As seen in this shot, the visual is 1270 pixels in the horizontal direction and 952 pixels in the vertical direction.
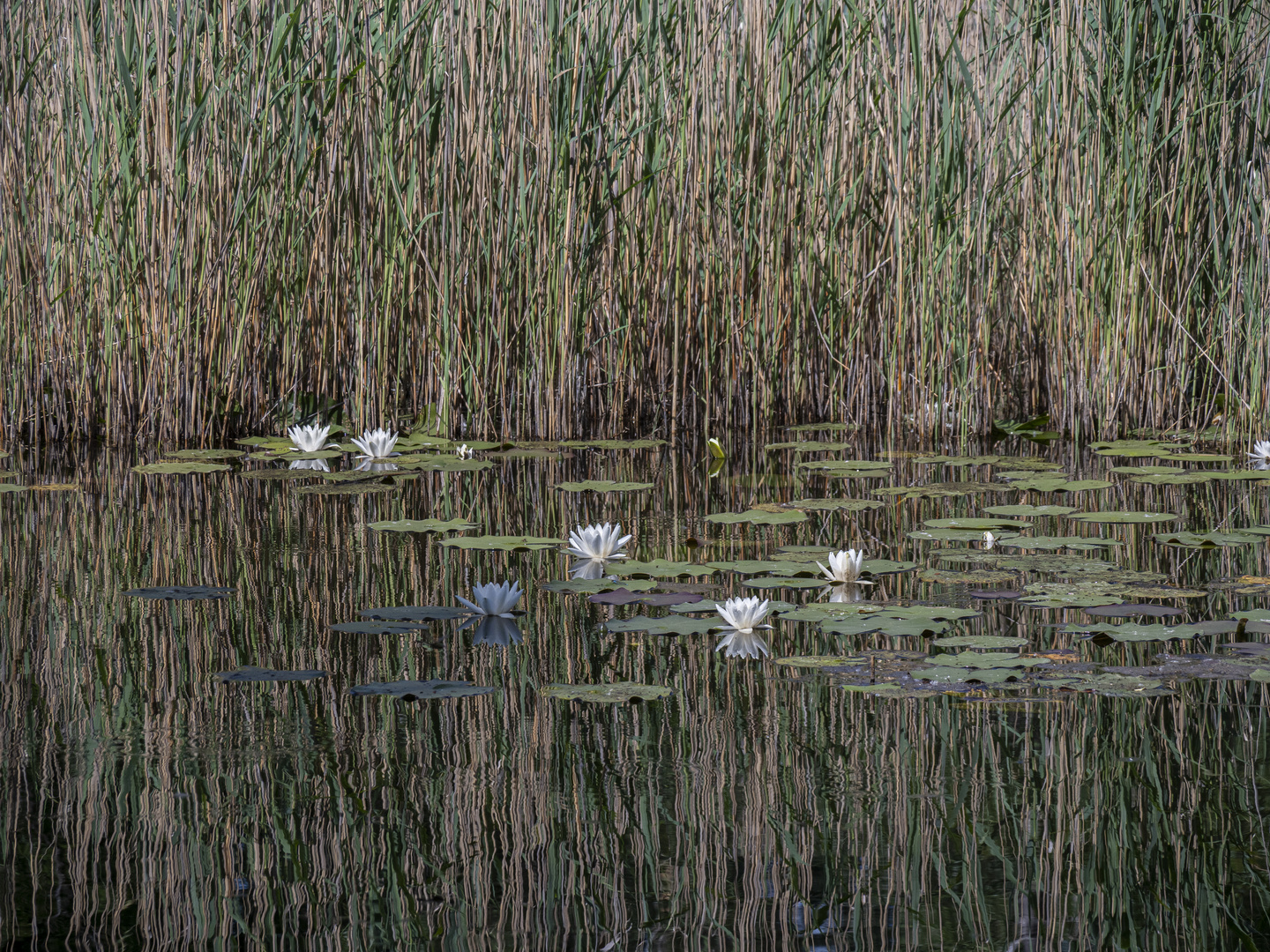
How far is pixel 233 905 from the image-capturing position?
1.25 metres

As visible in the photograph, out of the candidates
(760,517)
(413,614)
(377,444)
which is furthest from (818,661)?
(377,444)

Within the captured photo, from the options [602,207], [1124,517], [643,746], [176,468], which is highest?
[602,207]

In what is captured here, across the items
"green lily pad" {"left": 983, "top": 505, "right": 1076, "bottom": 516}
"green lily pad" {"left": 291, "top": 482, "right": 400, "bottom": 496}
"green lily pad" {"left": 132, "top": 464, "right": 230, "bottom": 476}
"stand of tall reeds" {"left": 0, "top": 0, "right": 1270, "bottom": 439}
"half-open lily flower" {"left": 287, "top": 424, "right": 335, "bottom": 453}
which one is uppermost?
"stand of tall reeds" {"left": 0, "top": 0, "right": 1270, "bottom": 439}

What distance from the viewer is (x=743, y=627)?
2125 mm

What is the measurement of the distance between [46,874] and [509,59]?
324 cm

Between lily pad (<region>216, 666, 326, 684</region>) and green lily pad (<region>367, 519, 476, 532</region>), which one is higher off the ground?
green lily pad (<region>367, 519, 476, 532</region>)

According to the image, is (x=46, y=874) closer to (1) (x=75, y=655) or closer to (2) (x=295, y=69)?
(1) (x=75, y=655)

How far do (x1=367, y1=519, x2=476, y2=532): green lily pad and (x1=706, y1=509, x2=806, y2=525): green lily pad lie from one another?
520mm

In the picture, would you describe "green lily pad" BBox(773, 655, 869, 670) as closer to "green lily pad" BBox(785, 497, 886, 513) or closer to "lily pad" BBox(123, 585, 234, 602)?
"lily pad" BBox(123, 585, 234, 602)

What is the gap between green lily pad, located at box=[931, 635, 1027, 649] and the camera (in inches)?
79.4

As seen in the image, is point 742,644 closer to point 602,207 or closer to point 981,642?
point 981,642

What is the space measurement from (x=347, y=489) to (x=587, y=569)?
0.95m

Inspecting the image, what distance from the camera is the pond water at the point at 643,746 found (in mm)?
1233

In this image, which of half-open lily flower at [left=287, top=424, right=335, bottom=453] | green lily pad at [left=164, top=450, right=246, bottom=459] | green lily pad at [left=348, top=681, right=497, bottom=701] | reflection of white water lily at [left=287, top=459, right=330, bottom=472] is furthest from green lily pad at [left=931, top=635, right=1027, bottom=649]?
green lily pad at [left=164, top=450, right=246, bottom=459]
